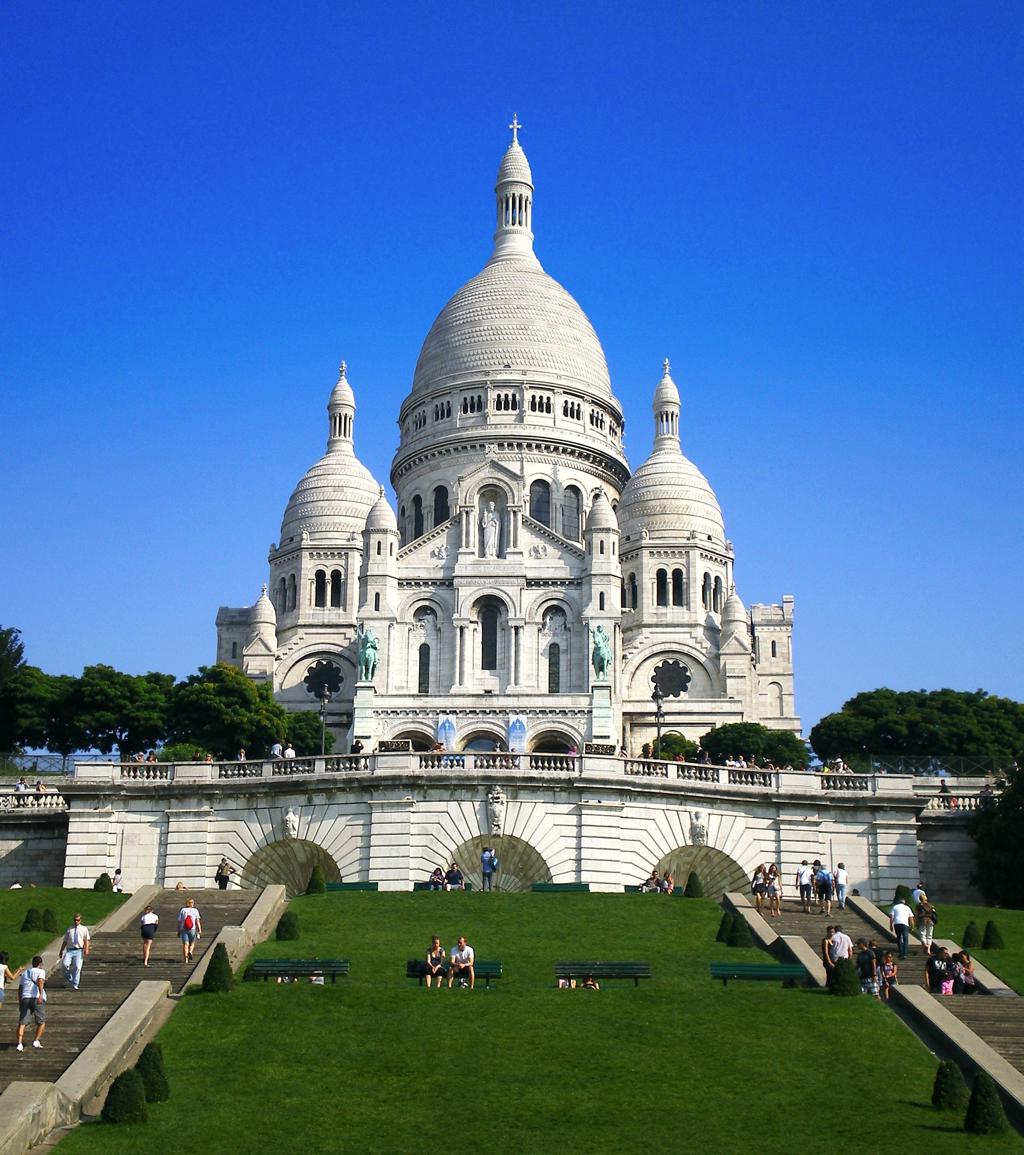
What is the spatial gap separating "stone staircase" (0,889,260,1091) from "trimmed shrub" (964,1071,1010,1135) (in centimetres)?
1195

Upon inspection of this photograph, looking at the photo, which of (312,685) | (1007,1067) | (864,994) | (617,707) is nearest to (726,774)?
(864,994)

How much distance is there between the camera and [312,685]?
351 ft

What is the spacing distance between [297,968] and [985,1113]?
12.2 m

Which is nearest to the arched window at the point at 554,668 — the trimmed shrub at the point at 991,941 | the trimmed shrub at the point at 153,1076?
the trimmed shrub at the point at 991,941

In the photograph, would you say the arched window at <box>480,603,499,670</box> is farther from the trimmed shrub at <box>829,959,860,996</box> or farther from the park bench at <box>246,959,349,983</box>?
the trimmed shrub at <box>829,959,860,996</box>

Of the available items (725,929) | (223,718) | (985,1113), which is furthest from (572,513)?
(985,1113)

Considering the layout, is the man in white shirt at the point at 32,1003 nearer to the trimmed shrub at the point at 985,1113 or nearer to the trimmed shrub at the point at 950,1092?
the trimmed shrub at the point at 950,1092

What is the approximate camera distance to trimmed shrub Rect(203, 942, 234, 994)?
99.6ft

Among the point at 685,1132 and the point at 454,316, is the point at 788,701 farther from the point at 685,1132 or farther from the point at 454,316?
the point at 685,1132

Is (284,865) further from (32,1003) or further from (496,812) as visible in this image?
(32,1003)

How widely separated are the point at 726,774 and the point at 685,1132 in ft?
76.9

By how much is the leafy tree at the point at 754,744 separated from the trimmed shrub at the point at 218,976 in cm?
5795

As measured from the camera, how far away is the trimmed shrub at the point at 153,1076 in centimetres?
2455

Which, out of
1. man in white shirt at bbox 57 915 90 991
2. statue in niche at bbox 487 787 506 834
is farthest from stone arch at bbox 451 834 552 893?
man in white shirt at bbox 57 915 90 991
